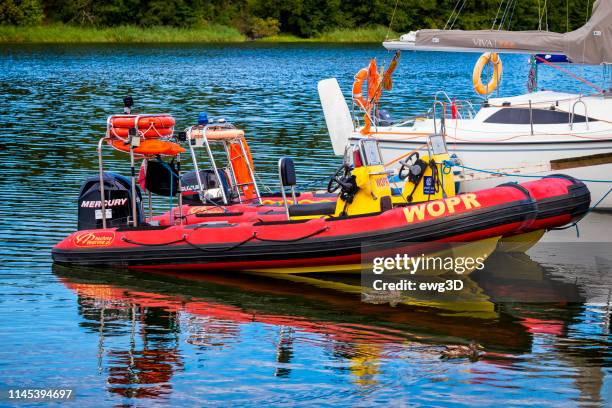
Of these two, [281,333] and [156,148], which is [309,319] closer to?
[281,333]

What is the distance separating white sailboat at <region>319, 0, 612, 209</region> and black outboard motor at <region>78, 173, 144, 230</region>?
5.17m

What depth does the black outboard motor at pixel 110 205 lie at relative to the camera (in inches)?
542

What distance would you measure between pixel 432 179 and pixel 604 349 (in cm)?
400

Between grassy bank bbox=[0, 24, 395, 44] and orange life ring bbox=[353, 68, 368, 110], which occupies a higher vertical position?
grassy bank bbox=[0, 24, 395, 44]

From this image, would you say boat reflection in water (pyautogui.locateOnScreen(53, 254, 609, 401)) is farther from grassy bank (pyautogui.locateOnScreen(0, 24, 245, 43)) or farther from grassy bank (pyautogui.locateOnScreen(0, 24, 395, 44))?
grassy bank (pyautogui.locateOnScreen(0, 24, 395, 44))

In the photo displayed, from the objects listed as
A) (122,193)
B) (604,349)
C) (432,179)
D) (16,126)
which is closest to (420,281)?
(432,179)

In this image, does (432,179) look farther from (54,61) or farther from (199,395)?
(54,61)

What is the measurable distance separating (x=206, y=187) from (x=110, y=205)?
1973 mm

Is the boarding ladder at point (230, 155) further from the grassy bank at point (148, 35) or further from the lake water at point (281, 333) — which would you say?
the grassy bank at point (148, 35)

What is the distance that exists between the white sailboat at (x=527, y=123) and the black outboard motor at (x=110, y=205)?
517 cm

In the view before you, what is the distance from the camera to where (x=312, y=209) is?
1370 centimetres

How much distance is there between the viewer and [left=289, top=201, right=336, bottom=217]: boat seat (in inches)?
536

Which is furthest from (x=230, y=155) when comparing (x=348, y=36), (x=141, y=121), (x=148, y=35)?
(x=348, y=36)

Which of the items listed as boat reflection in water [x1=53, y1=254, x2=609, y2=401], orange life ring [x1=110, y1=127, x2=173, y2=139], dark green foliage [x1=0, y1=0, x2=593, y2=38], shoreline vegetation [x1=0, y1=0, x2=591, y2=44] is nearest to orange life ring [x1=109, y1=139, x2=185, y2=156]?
orange life ring [x1=110, y1=127, x2=173, y2=139]
